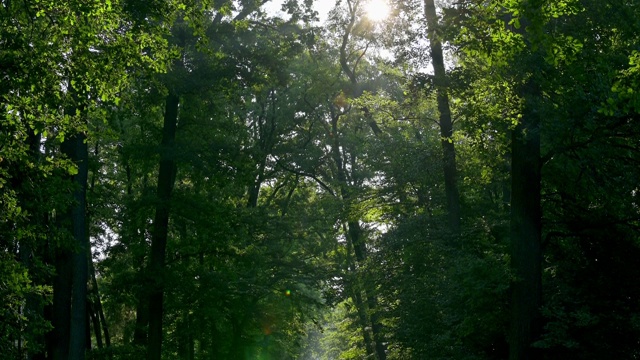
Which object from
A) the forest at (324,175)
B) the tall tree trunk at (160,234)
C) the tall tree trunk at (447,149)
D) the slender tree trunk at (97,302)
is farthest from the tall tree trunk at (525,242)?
the slender tree trunk at (97,302)

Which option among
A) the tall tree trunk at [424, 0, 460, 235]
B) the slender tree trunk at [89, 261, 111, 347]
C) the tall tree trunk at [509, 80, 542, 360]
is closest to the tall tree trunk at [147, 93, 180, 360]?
the slender tree trunk at [89, 261, 111, 347]

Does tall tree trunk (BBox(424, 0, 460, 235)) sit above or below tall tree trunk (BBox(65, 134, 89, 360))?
above

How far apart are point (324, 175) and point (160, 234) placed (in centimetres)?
1264

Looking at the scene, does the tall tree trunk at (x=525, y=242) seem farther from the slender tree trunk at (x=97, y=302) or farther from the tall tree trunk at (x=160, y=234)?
the slender tree trunk at (x=97, y=302)

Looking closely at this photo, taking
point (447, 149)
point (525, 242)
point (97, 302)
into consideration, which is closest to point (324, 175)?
point (97, 302)

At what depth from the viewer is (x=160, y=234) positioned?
19906 mm

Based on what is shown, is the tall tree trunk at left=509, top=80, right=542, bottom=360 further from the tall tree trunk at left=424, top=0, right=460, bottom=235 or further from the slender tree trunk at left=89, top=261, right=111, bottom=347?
the slender tree trunk at left=89, top=261, right=111, bottom=347

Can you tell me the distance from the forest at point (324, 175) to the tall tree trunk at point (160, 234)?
0.06 m

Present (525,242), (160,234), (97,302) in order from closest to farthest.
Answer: (525,242), (160,234), (97,302)

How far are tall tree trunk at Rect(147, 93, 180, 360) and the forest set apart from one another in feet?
0.21

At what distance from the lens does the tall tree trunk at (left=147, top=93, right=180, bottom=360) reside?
19.1 metres

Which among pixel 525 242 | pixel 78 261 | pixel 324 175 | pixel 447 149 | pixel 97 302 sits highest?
pixel 324 175

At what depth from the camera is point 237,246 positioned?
22.3 m

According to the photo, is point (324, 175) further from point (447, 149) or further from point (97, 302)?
point (447, 149)
